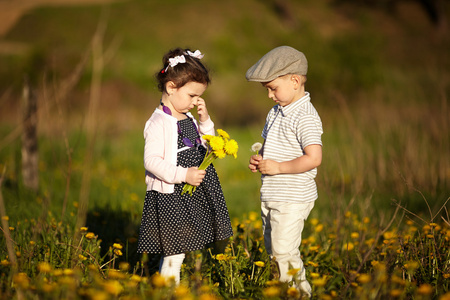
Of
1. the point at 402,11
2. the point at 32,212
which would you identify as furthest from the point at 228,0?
the point at 32,212

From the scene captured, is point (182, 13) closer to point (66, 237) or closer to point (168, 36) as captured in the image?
point (168, 36)

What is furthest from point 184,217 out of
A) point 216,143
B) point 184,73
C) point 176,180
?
point 184,73

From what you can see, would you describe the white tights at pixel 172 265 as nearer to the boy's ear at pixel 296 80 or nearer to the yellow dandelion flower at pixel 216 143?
the yellow dandelion flower at pixel 216 143

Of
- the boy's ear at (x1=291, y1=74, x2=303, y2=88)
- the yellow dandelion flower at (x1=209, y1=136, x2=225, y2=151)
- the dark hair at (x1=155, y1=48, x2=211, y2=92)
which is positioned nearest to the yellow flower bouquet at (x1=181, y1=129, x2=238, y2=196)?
the yellow dandelion flower at (x1=209, y1=136, x2=225, y2=151)

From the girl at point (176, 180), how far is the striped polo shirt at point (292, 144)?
382 millimetres

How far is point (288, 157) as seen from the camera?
107 inches

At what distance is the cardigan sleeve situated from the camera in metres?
2.60

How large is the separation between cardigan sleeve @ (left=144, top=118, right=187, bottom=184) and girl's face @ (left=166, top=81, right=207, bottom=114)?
0.52ft

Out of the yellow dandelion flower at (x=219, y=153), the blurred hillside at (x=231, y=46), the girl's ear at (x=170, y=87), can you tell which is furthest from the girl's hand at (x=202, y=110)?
the blurred hillside at (x=231, y=46)

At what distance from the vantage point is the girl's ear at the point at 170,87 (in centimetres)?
276

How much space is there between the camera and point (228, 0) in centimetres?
3488

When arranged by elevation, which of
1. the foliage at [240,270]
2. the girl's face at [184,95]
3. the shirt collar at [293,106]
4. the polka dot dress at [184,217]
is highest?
the girl's face at [184,95]

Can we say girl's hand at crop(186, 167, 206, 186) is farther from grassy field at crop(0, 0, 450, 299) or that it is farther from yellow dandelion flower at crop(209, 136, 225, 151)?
grassy field at crop(0, 0, 450, 299)

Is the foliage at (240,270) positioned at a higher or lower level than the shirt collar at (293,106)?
lower
